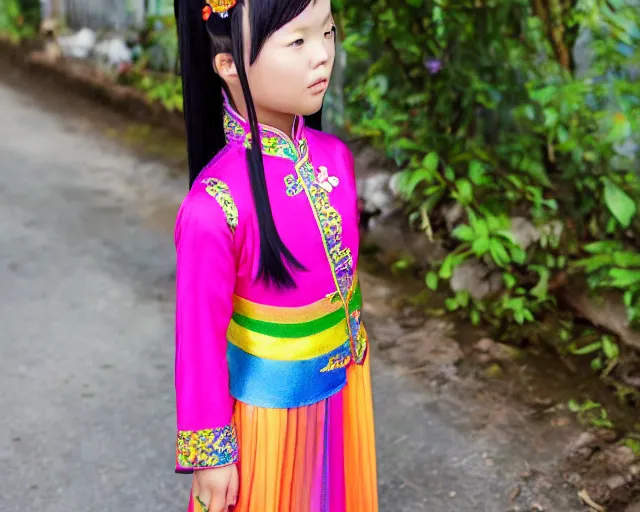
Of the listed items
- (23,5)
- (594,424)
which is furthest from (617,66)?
(23,5)

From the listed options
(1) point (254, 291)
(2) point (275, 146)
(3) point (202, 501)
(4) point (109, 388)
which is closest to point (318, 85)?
(2) point (275, 146)

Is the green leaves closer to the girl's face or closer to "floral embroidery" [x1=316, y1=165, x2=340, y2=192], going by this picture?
"floral embroidery" [x1=316, y1=165, x2=340, y2=192]

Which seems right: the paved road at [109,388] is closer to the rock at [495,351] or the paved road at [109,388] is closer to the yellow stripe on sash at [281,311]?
the rock at [495,351]

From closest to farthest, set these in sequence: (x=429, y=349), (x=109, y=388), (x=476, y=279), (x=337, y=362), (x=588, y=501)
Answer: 1. (x=337, y=362)
2. (x=588, y=501)
3. (x=109, y=388)
4. (x=429, y=349)
5. (x=476, y=279)

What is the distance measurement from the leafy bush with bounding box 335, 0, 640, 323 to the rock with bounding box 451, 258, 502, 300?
0.05 metres

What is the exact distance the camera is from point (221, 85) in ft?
4.50

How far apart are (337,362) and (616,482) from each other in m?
1.52

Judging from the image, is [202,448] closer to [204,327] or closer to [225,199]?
[204,327]

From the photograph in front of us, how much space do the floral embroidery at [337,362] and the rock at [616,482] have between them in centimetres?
146

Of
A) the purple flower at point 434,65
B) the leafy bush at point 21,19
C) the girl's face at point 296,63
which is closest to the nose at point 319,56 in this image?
the girl's face at point 296,63

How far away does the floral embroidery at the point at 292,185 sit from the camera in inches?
53.6

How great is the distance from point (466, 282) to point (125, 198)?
2383 mm

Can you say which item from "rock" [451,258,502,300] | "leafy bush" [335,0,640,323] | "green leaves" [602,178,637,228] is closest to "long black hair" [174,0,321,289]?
"leafy bush" [335,0,640,323]

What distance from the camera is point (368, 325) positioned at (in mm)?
3529
